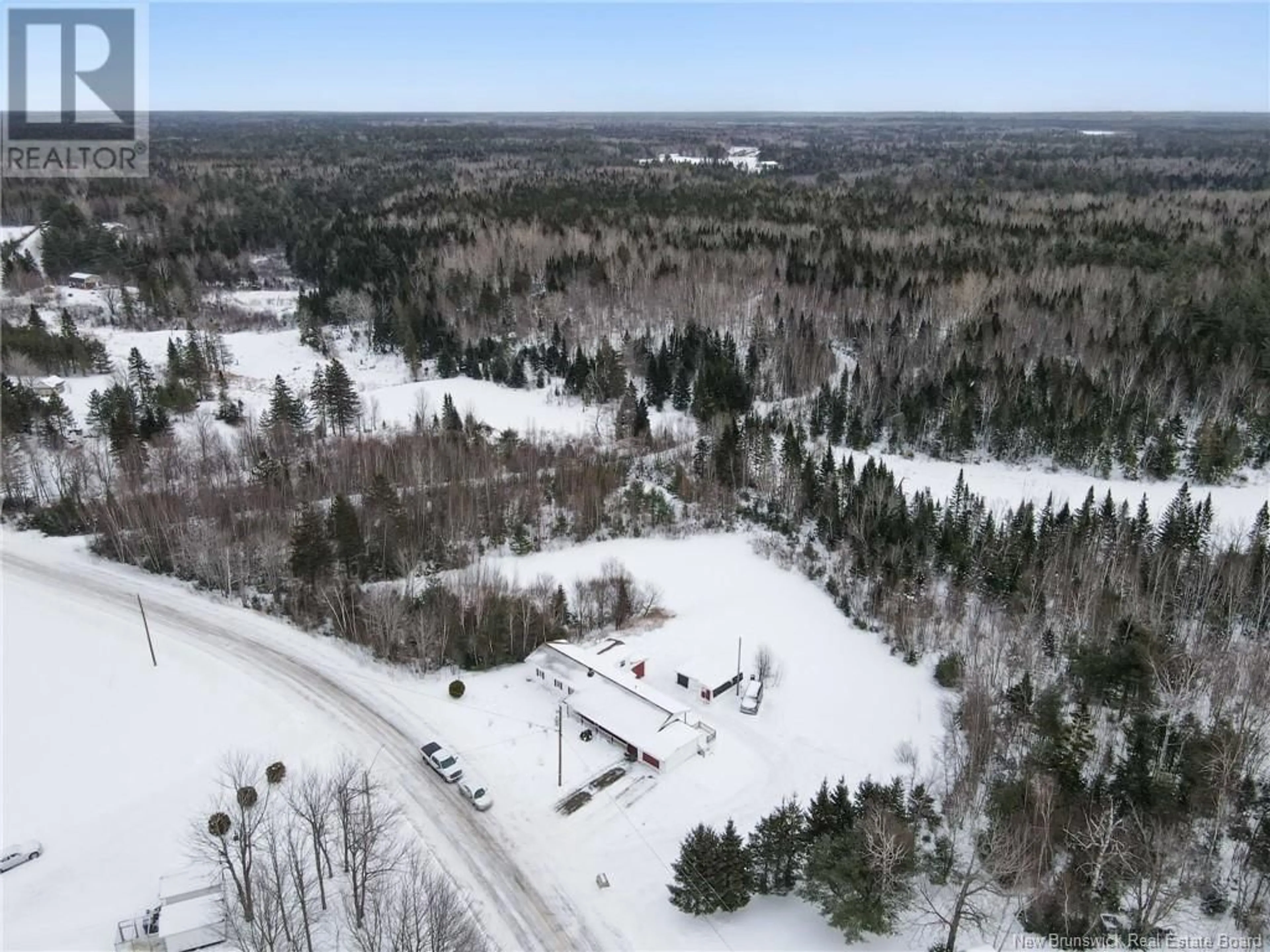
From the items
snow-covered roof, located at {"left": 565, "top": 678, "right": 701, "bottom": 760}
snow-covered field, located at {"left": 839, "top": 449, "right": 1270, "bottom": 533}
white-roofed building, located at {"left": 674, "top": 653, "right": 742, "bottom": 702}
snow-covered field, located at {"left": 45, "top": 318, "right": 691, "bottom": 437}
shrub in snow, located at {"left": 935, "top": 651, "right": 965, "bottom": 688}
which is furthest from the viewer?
snow-covered field, located at {"left": 45, "top": 318, "right": 691, "bottom": 437}

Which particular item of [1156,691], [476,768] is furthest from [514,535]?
[1156,691]

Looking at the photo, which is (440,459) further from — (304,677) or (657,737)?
(657,737)

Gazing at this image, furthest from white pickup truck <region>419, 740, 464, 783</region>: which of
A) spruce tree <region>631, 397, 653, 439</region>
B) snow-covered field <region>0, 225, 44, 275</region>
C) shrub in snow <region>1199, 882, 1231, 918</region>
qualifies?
snow-covered field <region>0, 225, 44, 275</region>

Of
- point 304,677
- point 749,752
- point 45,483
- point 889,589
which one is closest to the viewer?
point 749,752

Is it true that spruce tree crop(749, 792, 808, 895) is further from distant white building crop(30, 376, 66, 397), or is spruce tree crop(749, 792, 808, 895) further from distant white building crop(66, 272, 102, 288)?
distant white building crop(66, 272, 102, 288)

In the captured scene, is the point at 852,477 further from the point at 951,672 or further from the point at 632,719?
the point at 632,719
